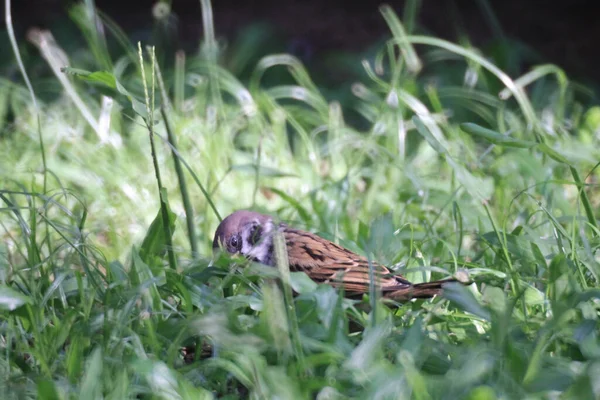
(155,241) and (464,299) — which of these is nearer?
(464,299)

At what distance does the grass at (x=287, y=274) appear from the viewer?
2014 mm

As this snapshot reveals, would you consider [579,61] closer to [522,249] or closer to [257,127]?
[257,127]

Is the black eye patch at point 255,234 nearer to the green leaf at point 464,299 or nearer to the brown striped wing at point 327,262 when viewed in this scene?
the brown striped wing at point 327,262

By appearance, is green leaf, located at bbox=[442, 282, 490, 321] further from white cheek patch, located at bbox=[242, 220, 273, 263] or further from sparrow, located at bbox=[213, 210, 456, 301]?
white cheek patch, located at bbox=[242, 220, 273, 263]

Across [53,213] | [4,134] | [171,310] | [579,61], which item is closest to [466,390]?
[171,310]

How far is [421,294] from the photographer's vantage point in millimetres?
2482

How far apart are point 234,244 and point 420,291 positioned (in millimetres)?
830

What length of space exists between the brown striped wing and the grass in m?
0.10

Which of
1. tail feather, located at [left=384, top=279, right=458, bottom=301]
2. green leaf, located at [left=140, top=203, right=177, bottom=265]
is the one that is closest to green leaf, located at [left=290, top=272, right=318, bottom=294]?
tail feather, located at [left=384, top=279, right=458, bottom=301]

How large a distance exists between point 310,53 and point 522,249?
158 inches

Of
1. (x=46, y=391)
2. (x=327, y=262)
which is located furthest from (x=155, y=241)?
(x=46, y=391)

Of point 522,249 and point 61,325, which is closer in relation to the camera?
point 61,325

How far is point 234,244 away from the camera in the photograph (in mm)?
3088

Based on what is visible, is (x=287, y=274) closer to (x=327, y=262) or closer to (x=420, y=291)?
(x=420, y=291)
